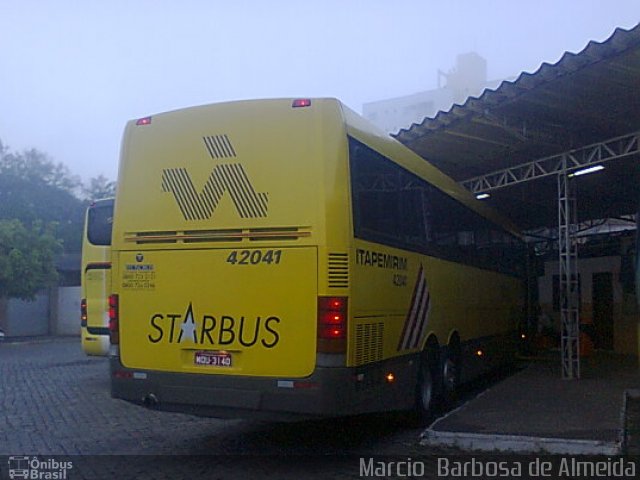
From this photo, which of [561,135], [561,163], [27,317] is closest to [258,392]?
[561,135]

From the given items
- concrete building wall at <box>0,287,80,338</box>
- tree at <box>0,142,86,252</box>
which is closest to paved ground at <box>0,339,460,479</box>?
concrete building wall at <box>0,287,80,338</box>

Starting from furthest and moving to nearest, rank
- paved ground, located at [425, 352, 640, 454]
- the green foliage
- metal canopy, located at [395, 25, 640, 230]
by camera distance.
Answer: the green foliage → metal canopy, located at [395, 25, 640, 230] → paved ground, located at [425, 352, 640, 454]

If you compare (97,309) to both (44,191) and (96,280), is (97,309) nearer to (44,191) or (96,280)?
(96,280)

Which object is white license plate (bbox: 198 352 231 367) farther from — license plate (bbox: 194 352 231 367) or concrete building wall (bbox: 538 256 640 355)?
concrete building wall (bbox: 538 256 640 355)

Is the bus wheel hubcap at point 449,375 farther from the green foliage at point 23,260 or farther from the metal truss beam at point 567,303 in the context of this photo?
the green foliage at point 23,260

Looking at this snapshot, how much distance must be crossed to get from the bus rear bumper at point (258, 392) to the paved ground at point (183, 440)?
59 cm

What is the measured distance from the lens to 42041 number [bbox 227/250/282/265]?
24.8 feet

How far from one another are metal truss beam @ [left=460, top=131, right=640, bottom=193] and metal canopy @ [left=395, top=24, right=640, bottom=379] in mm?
19

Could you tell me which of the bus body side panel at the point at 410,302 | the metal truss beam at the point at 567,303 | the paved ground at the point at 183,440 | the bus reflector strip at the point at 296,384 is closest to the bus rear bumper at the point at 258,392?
the bus reflector strip at the point at 296,384

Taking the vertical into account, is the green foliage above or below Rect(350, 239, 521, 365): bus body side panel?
above

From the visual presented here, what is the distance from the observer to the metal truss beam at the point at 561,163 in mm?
14117

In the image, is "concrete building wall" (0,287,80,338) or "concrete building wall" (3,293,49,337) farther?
"concrete building wall" (0,287,80,338)

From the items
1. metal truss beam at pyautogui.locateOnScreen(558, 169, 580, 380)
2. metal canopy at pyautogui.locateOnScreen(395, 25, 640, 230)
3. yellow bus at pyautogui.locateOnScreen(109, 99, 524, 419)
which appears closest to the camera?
yellow bus at pyautogui.locateOnScreen(109, 99, 524, 419)

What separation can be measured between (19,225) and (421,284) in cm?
2366
